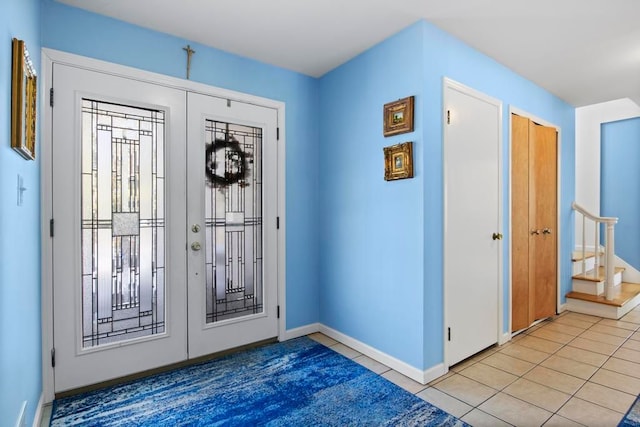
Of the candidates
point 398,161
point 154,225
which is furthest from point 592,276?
point 154,225

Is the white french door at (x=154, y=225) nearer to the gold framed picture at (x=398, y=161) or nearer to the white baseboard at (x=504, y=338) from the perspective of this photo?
the gold framed picture at (x=398, y=161)

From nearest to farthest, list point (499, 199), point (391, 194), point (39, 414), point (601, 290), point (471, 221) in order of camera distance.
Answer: point (39, 414), point (391, 194), point (471, 221), point (499, 199), point (601, 290)

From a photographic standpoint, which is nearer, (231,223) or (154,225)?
(154,225)

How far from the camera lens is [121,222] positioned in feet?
7.91

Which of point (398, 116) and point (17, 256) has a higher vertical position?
point (398, 116)

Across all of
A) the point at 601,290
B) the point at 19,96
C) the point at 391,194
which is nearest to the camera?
the point at 19,96

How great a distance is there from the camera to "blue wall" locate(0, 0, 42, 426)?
1.33 meters

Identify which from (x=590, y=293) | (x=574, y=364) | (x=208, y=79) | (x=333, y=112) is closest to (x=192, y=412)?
(x=208, y=79)

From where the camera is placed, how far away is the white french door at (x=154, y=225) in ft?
7.34

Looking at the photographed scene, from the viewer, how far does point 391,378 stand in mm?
2471

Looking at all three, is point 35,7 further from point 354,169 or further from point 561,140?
point 561,140

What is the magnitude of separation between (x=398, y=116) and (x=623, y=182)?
4616 millimetres

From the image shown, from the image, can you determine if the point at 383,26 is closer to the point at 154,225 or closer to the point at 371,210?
the point at 371,210

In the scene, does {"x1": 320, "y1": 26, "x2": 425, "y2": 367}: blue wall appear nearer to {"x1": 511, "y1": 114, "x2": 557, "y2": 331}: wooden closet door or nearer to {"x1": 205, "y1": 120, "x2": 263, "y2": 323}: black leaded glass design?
{"x1": 205, "y1": 120, "x2": 263, "y2": 323}: black leaded glass design
